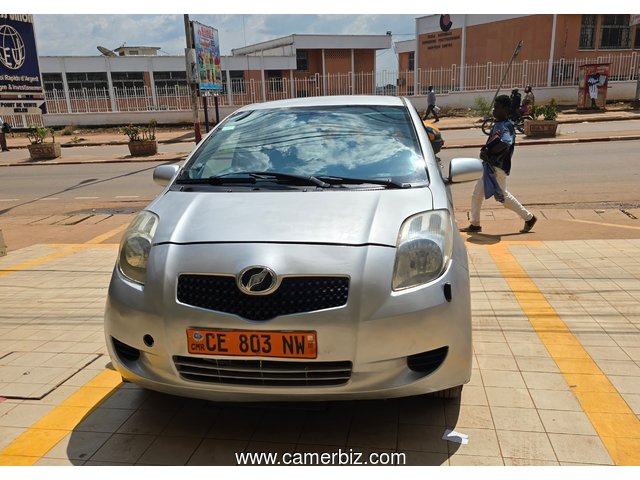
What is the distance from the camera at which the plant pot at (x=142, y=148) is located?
18922mm

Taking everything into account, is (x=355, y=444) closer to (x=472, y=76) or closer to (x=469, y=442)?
(x=469, y=442)

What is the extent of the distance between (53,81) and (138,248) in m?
37.1

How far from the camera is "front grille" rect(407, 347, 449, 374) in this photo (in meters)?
2.38

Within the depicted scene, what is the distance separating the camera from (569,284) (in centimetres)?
478

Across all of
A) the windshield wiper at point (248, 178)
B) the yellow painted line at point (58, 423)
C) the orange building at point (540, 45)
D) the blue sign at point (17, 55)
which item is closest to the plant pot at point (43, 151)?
the blue sign at point (17, 55)

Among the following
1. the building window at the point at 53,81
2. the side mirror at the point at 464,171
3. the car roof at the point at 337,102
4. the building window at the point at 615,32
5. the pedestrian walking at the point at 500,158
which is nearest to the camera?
the side mirror at the point at 464,171

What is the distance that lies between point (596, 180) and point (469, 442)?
891 centimetres

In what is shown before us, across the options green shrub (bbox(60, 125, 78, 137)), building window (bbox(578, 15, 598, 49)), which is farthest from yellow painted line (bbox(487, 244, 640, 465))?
green shrub (bbox(60, 125, 78, 137))

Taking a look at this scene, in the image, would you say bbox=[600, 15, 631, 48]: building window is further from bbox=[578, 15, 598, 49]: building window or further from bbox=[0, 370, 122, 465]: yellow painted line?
bbox=[0, 370, 122, 465]: yellow painted line

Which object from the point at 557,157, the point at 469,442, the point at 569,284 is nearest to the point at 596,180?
the point at 557,157

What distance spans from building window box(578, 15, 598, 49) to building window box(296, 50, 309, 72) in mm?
17674

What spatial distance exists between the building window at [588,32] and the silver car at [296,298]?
97.8ft

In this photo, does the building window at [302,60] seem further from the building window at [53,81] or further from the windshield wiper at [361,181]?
the windshield wiper at [361,181]

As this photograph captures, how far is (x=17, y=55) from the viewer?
1514 cm
